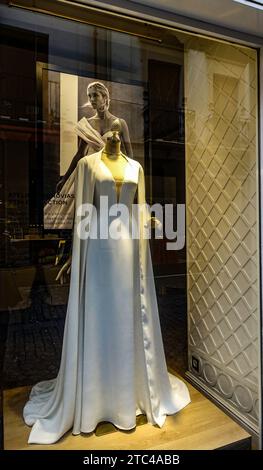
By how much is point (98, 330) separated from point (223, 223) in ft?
2.94

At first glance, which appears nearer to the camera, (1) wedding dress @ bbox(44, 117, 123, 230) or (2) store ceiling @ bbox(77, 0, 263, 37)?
→ (2) store ceiling @ bbox(77, 0, 263, 37)

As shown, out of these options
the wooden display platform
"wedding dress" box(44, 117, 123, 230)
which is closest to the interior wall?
the wooden display platform

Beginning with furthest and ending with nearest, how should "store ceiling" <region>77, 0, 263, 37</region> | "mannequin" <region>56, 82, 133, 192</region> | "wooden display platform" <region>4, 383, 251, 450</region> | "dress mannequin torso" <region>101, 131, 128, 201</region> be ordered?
"mannequin" <region>56, 82, 133, 192</region> → "dress mannequin torso" <region>101, 131, 128, 201</region> → "wooden display platform" <region>4, 383, 251, 450</region> → "store ceiling" <region>77, 0, 263, 37</region>

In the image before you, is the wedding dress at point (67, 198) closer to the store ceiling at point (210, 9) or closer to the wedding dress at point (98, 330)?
the wedding dress at point (98, 330)

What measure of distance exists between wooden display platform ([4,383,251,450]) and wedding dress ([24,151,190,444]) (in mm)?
40

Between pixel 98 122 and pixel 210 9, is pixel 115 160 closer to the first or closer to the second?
pixel 98 122

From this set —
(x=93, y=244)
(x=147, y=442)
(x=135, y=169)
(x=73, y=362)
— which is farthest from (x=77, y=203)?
(x=147, y=442)

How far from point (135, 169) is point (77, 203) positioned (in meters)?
0.32

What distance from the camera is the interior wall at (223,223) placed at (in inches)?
62.4

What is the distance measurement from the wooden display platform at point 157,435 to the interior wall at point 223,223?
14 cm

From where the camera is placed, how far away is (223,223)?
71.2 inches

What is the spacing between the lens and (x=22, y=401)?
1667mm

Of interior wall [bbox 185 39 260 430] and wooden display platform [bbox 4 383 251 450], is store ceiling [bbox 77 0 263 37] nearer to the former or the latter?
interior wall [bbox 185 39 260 430]

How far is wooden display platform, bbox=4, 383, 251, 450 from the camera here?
1.39m
